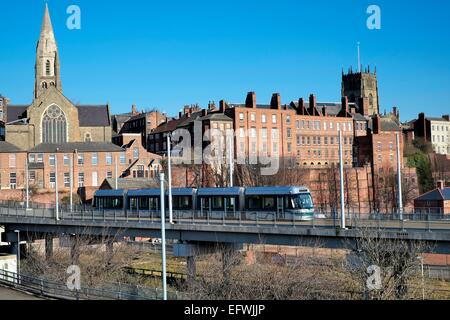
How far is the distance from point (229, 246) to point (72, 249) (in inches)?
452

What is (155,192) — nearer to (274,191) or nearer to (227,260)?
(227,260)

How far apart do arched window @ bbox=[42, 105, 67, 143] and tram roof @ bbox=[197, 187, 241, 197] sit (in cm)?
4603

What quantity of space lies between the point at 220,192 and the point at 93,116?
178 feet

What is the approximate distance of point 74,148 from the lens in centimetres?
7738

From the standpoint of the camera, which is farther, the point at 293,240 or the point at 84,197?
the point at 84,197

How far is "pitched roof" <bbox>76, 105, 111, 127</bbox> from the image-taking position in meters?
88.8

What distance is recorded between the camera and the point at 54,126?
3231 inches

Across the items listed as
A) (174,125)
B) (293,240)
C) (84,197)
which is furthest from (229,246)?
(174,125)

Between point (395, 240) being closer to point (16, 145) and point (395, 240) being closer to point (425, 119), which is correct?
point (16, 145)

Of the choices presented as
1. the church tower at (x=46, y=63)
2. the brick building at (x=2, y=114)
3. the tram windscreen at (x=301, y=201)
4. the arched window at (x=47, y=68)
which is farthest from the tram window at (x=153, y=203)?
the arched window at (x=47, y=68)

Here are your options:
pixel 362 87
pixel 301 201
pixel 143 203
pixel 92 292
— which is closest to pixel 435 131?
pixel 362 87

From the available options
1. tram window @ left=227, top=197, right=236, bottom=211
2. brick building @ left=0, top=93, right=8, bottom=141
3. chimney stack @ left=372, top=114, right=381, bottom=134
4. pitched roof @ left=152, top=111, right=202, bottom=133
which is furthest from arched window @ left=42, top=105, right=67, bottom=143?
tram window @ left=227, top=197, right=236, bottom=211

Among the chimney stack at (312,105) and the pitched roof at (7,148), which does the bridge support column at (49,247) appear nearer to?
the pitched roof at (7,148)
